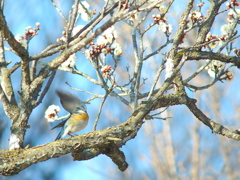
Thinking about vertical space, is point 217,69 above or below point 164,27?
below

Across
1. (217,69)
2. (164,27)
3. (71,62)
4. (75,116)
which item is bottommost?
(75,116)

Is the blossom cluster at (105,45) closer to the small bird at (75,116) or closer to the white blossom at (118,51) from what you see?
the white blossom at (118,51)

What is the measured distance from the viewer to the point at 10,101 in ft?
9.99

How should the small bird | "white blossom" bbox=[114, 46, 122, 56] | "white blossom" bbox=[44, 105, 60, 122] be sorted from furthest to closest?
Result: 1. "white blossom" bbox=[114, 46, 122, 56]
2. "white blossom" bbox=[44, 105, 60, 122]
3. the small bird

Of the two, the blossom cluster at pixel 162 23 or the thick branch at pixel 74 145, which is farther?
the blossom cluster at pixel 162 23

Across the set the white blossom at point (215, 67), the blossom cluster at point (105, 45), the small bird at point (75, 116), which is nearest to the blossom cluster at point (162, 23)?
the blossom cluster at point (105, 45)

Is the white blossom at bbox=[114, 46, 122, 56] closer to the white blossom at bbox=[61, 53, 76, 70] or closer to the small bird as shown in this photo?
the white blossom at bbox=[61, 53, 76, 70]

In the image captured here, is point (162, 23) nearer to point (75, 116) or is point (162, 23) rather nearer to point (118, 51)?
point (118, 51)

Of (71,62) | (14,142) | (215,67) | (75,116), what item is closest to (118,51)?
(71,62)

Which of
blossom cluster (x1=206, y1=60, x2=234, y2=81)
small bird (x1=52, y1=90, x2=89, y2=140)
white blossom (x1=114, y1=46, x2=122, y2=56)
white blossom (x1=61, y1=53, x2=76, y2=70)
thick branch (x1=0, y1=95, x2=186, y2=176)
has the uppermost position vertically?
blossom cluster (x1=206, y1=60, x2=234, y2=81)

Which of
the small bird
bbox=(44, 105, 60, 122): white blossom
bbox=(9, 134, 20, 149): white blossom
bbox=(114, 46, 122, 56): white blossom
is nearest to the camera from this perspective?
bbox=(9, 134, 20, 149): white blossom

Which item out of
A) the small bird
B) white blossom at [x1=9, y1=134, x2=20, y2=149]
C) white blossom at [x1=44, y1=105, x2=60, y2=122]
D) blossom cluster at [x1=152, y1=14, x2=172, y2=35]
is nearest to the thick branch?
white blossom at [x1=9, y1=134, x2=20, y2=149]

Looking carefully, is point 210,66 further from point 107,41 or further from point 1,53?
point 1,53

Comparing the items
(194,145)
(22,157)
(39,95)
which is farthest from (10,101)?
(194,145)
